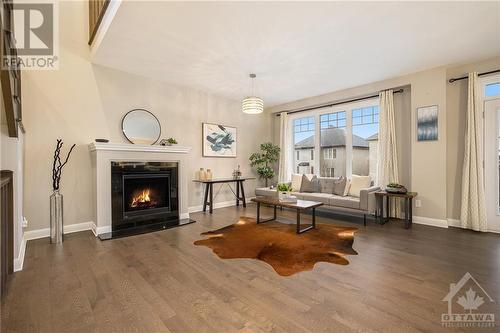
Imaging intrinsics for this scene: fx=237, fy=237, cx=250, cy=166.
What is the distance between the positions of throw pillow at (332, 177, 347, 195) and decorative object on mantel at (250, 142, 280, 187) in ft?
6.22

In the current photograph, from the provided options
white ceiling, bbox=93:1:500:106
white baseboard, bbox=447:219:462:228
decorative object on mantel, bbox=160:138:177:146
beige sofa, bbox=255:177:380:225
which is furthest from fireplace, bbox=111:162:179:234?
white baseboard, bbox=447:219:462:228

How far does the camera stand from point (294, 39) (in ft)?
10.7

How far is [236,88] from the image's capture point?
538 cm

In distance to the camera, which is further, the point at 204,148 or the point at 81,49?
the point at 204,148

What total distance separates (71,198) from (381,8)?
514cm

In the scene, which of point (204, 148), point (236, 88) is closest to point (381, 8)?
point (236, 88)

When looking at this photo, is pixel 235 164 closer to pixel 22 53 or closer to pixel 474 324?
pixel 22 53

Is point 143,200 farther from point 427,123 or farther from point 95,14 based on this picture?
point 427,123

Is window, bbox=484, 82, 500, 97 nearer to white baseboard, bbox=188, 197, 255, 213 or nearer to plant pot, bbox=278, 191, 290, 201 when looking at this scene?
plant pot, bbox=278, 191, 290, 201

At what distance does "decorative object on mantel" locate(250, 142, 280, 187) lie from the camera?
6.62 meters

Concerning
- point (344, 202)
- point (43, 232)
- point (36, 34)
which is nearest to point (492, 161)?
point (344, 202)

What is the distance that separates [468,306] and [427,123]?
3.46 m

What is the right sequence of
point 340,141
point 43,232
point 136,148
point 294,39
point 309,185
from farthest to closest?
point 340,141 → point 309,185 → point 136,148 → point 43,232 → point 294,39

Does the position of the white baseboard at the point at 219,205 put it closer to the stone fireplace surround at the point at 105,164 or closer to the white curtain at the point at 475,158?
the stone fireplace surround at the point at 105,164
